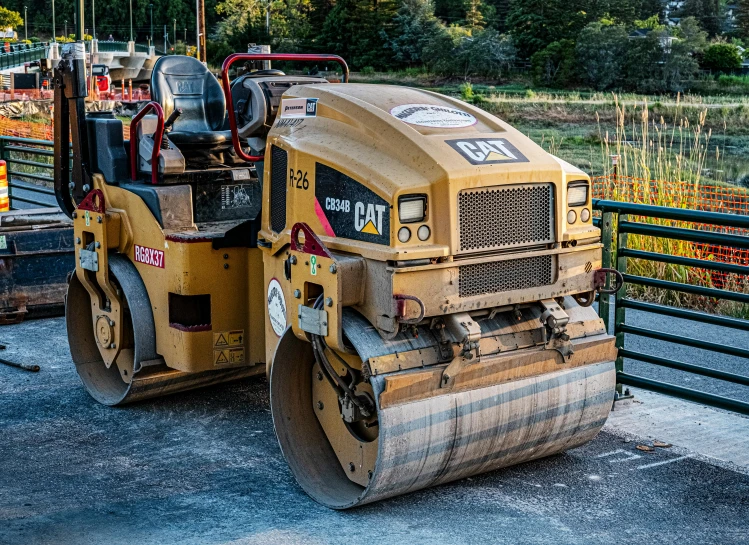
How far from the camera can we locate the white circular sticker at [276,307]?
6.06m

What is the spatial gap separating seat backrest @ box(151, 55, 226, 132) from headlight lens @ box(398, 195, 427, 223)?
325 cm

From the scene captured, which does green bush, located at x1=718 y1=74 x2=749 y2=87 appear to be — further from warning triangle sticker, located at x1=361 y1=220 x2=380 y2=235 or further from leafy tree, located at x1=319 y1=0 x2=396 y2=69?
warning triangle sticker, located at x1=361 y1=220 x2=380 y2=235

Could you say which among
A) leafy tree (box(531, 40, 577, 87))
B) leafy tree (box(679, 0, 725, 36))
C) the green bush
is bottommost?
the green bush

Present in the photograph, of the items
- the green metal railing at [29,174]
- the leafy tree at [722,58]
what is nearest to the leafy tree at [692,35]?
the leafy tree at [722,58]

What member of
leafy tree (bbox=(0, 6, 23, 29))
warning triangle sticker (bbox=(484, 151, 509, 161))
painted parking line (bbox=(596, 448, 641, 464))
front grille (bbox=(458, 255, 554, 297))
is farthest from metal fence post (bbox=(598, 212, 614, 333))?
leafy tree (bbox=(0, 6, 23, 29))

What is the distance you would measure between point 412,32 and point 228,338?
61466mm

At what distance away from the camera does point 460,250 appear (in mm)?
5391

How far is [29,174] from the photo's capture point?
1633 cm

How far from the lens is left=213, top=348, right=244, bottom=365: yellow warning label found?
275 inches

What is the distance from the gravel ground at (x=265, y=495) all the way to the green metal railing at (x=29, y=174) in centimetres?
664

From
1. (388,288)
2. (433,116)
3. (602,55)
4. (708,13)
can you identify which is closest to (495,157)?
(433,116)

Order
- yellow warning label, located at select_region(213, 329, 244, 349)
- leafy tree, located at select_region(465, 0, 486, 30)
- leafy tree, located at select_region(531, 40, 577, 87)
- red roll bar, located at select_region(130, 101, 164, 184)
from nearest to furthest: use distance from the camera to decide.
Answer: yellow warning label, located at select_region(213, 329, 244, 349), red roll bar, located at select_region(130, 101, 164, 184), leafy tree, located at select_region(531, 40, 577, 87), leafy tree, located at select_region(465, 0, 486, 30)

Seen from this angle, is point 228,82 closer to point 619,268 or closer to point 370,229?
point 370,229

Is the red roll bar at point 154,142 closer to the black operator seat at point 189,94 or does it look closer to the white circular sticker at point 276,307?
the black operator seat at point 189,94
